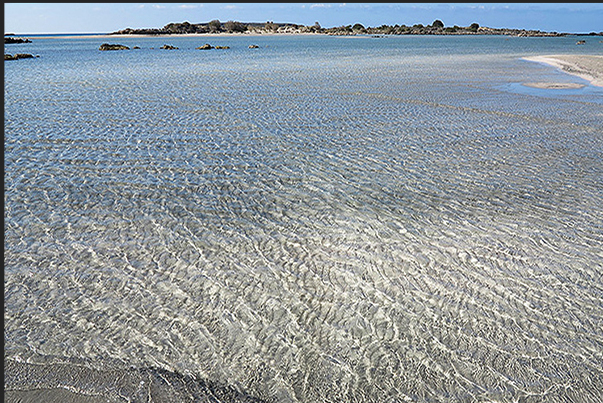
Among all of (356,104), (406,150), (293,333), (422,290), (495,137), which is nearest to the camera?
(293,333)

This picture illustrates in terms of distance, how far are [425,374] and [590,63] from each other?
40.0 meters

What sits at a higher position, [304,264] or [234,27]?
[304,264]

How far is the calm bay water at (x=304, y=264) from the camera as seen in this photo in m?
4.56

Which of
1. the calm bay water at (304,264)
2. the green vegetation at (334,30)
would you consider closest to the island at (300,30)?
the green vegetation at (334,30)

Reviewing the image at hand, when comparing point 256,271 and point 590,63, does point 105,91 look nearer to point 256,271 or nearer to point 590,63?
point 256,271

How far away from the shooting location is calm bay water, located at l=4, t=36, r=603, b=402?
456 centimetres

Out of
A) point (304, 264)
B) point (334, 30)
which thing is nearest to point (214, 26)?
point (334, 30)

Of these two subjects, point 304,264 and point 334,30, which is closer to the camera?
point 304,264

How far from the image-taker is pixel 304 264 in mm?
6492

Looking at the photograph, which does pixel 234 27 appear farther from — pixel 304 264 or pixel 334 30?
pixel 304 264

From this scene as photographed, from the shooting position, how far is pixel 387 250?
688 cm

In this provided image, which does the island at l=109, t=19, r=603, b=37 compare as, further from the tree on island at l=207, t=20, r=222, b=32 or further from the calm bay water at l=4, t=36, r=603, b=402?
the calm bay water at l=4, t=36, r=603, b=402

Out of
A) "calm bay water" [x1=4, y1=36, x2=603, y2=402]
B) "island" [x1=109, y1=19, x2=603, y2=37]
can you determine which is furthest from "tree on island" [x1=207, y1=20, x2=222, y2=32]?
"calm bay water" [x1=4, y1=36, x2=603, y2=402]

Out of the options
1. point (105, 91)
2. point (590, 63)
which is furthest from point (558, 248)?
point (590, 63)
